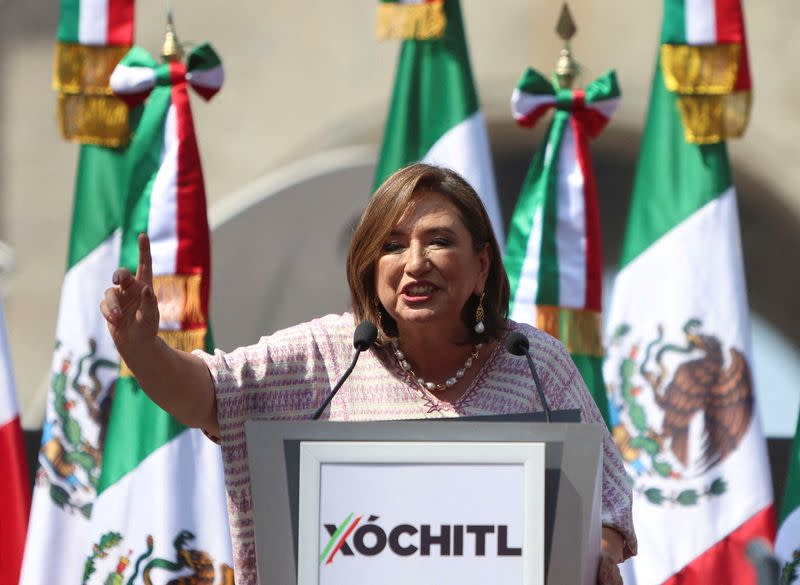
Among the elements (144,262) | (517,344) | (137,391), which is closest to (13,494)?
(137,391)

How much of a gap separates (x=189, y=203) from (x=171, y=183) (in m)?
0.08

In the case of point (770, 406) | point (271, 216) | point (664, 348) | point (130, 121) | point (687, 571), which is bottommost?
point (687, 571)

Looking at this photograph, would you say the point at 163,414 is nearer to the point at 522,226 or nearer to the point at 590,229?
the point at 522,226

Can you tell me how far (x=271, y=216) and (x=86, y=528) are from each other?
4.49 feet

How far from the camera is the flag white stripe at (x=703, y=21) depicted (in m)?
3.76

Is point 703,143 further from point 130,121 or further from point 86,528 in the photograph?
point 86,528

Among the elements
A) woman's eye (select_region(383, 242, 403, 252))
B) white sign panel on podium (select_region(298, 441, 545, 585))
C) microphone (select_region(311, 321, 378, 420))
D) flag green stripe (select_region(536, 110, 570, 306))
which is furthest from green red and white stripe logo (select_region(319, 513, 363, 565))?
flag green stripe (select_region(536, 110, 570, 306))

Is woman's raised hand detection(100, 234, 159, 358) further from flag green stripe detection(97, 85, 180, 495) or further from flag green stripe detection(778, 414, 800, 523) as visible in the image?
flag green stripe detection(778, 414, 800, 523)

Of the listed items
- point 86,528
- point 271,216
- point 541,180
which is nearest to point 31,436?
point 86,528

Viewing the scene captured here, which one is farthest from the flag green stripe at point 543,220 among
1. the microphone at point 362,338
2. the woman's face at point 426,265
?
the microphone at point 362,338

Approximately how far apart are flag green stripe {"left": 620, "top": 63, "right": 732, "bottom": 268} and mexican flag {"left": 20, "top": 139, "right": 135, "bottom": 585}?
160 cm

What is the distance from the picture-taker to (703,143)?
12.6ft

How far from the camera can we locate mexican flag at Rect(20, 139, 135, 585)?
3.80m

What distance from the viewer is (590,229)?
3.71 meters
